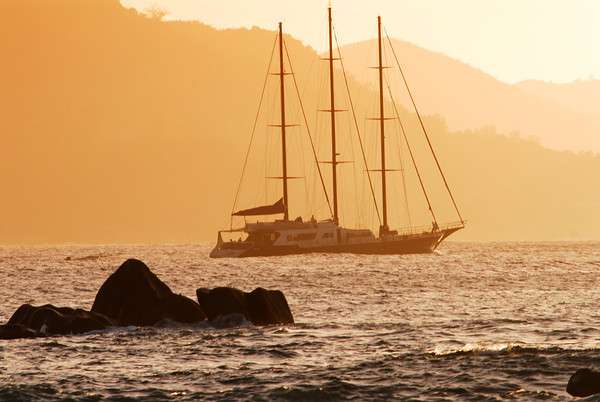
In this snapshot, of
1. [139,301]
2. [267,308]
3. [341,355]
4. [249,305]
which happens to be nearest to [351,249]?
[249,305]

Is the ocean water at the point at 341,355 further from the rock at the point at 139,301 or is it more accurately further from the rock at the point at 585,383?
the rock at the point at 139,301

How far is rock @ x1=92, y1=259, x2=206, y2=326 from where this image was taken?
158 feet

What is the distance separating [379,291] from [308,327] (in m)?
27.9

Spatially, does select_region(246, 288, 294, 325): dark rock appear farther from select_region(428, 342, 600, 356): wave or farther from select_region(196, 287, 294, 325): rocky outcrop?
select_region(428, 342, 600, 356): wave

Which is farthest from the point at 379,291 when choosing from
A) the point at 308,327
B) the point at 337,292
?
the point at 308,327

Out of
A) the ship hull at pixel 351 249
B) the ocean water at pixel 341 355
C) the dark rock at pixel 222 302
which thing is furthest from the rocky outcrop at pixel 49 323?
the ship hull at pixel 351 249

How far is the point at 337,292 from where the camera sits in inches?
2950

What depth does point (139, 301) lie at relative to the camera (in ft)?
161

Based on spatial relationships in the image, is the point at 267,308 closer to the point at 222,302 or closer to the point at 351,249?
the point at 222,302

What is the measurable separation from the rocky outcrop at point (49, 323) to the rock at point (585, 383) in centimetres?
2168

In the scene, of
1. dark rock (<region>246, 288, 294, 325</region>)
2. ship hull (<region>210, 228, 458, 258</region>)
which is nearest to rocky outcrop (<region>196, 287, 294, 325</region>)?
dark rock (<region>246, 288, 294, 325</region>)

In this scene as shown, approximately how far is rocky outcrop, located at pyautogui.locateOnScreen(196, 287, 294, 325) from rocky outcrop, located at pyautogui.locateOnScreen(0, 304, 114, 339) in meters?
3.76

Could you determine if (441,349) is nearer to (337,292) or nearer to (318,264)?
(337,292)

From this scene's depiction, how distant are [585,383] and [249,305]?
2231 centimetres
